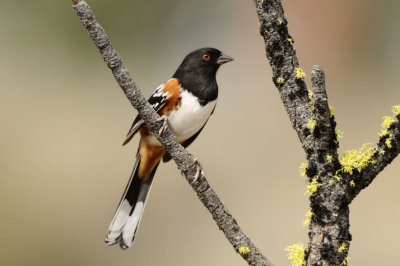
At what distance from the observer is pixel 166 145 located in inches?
65.4

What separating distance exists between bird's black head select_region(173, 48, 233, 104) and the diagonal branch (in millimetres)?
819

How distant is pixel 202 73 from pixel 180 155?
0.98 meters

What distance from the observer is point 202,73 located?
8.46 feet

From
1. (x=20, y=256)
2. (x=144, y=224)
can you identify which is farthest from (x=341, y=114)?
(x=20, y=256)

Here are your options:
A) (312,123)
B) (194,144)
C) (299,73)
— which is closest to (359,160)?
(312,123)

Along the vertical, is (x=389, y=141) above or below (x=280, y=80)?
below

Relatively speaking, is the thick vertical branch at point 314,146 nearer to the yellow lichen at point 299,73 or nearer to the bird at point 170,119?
the yellow lichen at point 299,73

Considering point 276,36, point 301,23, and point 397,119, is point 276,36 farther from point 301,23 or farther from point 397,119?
point 301,23

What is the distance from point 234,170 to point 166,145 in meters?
3.64

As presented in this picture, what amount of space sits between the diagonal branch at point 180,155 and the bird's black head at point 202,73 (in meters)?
0.82

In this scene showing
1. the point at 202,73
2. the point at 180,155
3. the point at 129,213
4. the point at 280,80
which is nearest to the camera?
the point at 280,80

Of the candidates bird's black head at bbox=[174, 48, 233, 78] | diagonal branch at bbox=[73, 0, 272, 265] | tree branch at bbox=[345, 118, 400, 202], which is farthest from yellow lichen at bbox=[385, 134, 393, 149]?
bird's black head at bbox=[174, 48, 233, 78]

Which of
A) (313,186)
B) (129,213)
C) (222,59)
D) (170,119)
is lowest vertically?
(313,186)

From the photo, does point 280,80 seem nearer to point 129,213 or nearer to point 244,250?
point 244,250
